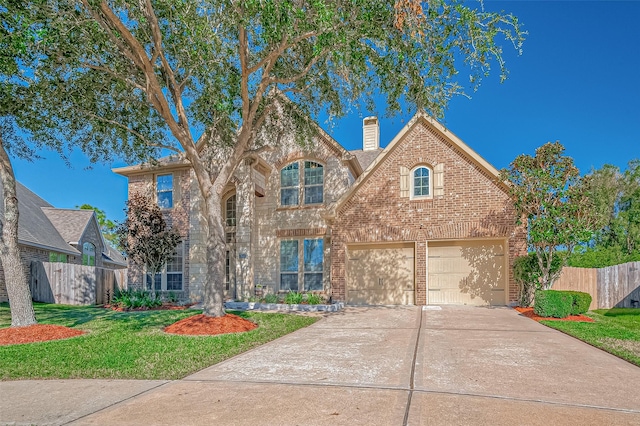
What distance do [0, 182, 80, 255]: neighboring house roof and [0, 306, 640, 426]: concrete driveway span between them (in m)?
17.1

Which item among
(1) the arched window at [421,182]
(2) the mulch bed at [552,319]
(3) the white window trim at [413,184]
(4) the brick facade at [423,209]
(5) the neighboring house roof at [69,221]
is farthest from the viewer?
(5) the neighboring house roof at [69,221]

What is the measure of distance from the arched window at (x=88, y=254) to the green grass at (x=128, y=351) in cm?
1647

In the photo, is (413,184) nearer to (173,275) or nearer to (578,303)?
(578,303)

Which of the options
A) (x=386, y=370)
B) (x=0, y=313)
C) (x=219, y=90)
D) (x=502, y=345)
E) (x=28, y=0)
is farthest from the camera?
(x=0, y=313)

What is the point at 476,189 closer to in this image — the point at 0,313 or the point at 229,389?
the point at 229,389

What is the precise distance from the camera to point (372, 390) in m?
4.68

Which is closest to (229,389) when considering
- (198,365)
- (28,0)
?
(198,365)

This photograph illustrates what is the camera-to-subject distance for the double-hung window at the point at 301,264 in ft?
52.2

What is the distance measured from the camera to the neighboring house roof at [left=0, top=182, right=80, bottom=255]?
19453 mm

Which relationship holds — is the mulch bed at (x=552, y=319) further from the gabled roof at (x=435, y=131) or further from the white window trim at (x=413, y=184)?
the white window trim at (x=413, y=184)

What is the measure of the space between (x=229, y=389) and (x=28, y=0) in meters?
8.25

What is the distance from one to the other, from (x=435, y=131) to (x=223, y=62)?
782 centimetres

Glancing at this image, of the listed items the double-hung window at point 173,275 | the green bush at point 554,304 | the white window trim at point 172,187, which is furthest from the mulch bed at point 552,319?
the white window trim at point 172,187

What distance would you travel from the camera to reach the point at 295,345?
24.8 ft
